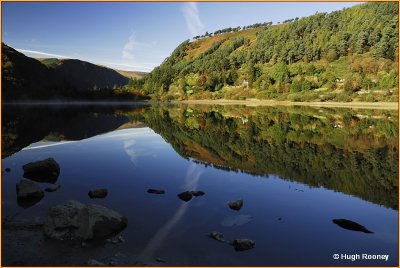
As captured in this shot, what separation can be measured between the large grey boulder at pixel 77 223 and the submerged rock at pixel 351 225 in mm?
10304

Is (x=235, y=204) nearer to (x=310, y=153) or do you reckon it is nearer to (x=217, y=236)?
(x=217, y=236)

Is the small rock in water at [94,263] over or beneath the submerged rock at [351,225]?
beneath

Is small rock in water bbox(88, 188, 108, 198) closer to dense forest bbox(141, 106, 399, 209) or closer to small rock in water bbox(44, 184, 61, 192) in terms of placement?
small rock in water bbox(44, 184, 61, 192)

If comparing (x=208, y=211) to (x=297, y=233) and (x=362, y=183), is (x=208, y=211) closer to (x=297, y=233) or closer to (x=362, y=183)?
(x=297, y=233)

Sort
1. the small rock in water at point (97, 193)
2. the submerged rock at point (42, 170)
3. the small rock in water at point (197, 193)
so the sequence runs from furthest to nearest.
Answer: the submerged rock at point (42, 170)
the small rock in water at point (197, 193)
the small rock in water at point (97, 193)

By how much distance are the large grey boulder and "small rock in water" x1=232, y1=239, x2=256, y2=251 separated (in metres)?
5.06

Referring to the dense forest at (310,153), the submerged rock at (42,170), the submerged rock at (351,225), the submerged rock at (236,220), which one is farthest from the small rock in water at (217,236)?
the submerged rock at (42,170)

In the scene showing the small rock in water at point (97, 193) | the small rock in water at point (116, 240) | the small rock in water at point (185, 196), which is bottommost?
the small rock in water at point (97, 193)

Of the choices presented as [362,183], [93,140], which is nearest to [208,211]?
A: [362,183]

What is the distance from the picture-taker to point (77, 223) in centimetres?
1403

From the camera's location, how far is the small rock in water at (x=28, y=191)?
19203mm

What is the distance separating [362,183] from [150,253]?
16.5 meters

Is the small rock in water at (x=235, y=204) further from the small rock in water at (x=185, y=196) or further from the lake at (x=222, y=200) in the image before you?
the small rock in water at (x=185, y=196)

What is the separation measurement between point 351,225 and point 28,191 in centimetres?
1673
